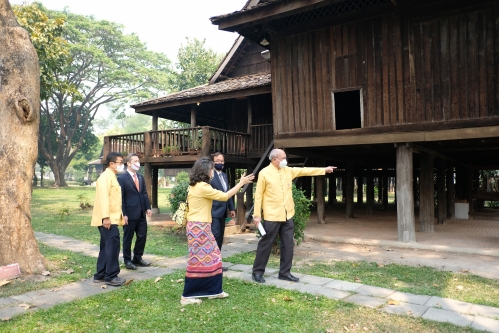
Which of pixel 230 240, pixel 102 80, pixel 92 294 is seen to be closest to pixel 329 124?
pixel 230 240

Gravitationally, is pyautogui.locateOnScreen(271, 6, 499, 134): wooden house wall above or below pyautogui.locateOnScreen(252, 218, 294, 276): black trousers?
above

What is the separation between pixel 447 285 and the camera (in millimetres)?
5277

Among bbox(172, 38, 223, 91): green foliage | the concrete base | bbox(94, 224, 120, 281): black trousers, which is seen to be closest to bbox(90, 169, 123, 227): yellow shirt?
bbox(94, 224, 120, 281): black trousers

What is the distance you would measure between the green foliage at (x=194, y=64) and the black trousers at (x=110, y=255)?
68.0ft

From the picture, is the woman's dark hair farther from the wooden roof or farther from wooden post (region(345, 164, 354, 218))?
wooden post (region(345, 164, 354, 218))

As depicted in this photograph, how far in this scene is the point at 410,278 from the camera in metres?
5.66

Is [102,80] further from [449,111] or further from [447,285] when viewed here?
[447,285]

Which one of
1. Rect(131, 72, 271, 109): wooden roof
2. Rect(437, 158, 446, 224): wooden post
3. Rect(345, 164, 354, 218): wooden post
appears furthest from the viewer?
Rect(345, 164, 354, 218): wooden post

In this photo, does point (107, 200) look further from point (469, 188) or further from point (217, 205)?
point (469, 188)

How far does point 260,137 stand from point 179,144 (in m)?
2.71

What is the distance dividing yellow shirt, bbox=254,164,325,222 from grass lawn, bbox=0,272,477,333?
3.42 ft

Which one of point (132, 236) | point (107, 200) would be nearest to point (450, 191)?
point (132, 236)

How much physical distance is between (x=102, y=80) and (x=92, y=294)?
33.8m

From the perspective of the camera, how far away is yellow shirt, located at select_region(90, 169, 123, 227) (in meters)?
5.23
